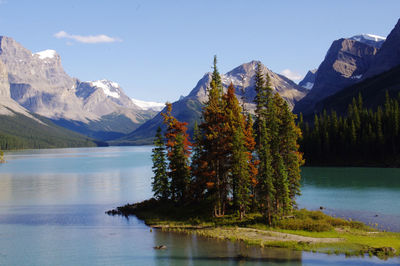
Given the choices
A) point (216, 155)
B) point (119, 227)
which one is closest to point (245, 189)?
point (216, 155)

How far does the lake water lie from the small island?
3737mm

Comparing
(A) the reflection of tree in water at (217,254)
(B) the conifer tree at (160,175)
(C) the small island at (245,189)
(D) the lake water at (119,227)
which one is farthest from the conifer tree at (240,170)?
(B) the conifer tree at (160,175)

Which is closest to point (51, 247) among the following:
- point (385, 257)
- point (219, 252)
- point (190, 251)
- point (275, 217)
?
point (190, 251)

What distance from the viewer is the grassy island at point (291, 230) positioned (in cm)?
4345

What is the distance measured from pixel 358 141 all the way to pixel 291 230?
4682 inches

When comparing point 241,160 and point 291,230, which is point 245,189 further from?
point 291,230

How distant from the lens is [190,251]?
46375 mm

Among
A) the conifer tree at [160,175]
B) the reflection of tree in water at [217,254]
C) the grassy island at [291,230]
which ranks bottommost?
the reflection of tree in water at [217,254]

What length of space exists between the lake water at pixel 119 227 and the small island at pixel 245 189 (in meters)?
3.74

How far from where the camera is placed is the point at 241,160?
5728cm

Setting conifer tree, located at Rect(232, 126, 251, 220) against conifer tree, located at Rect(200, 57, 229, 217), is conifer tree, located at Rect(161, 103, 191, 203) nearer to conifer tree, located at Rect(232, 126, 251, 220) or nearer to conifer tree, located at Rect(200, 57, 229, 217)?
conifer tree, located at Rect(200, 57, 229, 217)

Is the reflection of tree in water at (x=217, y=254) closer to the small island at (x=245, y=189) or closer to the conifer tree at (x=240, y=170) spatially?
the small island at (x=245, y=189)

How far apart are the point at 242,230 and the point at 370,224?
18633mm

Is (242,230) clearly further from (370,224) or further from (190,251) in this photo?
(370,224)
